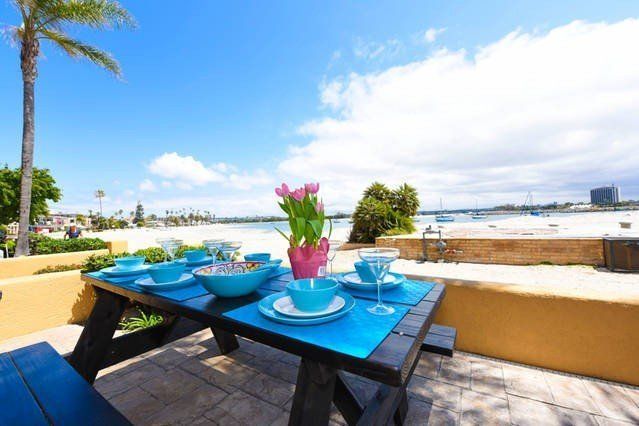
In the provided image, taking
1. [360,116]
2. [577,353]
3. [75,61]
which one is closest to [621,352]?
[577,353]

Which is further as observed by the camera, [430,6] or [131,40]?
[131,40]

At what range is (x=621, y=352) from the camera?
166 centimetres

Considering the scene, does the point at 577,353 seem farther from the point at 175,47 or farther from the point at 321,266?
the point at 175,47

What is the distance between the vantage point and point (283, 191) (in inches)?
54.4

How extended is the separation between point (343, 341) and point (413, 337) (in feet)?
0.68

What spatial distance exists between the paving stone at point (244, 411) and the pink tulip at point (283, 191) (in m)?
1.32

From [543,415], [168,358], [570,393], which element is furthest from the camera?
[168,358]

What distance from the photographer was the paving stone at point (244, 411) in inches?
60.4

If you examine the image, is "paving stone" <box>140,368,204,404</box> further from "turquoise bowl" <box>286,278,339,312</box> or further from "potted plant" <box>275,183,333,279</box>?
"turquoise bowl" <box>286,278,339,312</box>

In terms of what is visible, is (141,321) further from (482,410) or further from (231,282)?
(482,410)

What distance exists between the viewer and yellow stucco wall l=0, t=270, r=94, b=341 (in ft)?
9.21

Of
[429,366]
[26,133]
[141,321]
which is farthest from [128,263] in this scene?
[26,133]

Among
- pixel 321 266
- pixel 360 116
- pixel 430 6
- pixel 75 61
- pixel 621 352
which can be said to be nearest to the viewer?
pixel 321 266

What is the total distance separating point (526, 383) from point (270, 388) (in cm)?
171
